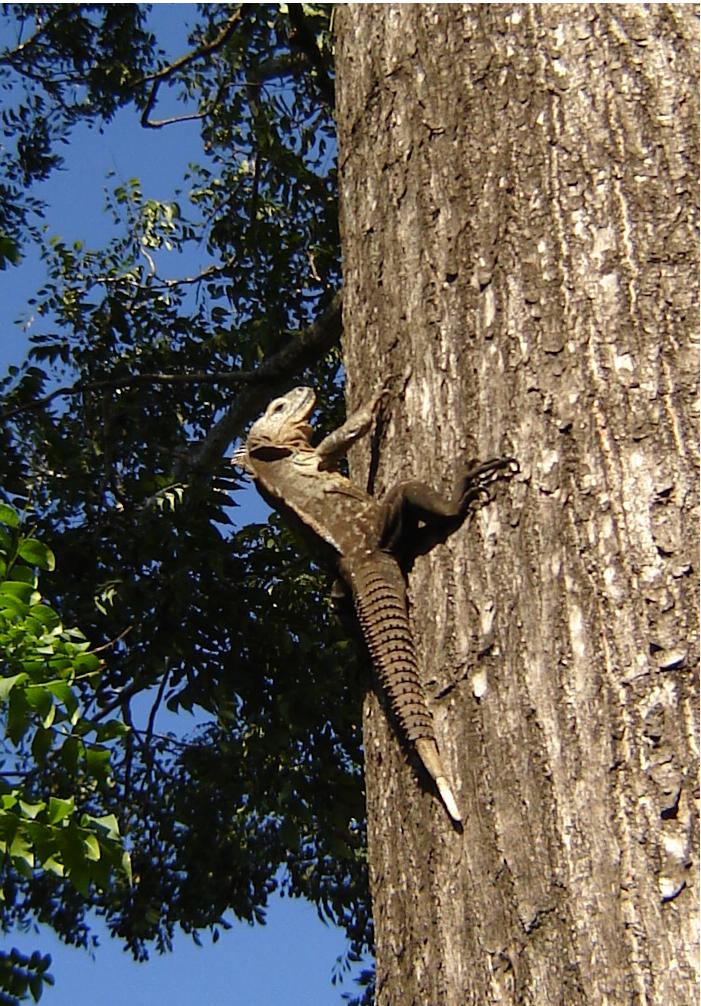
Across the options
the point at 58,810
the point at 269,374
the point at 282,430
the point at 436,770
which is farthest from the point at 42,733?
the point at 269,374

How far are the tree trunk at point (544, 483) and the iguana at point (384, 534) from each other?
0.13 ft

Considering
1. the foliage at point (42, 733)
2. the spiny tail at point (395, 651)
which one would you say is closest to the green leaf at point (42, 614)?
the foliage at point (42, 733)

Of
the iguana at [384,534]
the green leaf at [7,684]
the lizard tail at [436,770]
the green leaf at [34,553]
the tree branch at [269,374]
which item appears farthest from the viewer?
the tree branch at [269,374]

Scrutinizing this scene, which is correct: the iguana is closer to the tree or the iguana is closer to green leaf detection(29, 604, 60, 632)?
the tree

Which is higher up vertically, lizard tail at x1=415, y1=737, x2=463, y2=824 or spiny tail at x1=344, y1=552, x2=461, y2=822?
spiny tail at x1=344, y1=552, x2=461, y2=822

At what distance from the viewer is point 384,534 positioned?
8.07 ft

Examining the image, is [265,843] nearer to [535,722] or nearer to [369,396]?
[369,396]

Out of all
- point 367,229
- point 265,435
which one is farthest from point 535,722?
point 265,435

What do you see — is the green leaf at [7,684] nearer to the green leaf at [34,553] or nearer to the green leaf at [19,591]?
Result: the green leaf at [19,591]

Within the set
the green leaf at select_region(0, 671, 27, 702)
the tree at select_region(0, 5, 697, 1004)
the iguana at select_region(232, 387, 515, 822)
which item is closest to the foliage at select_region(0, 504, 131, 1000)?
the green leaf at select_region(0, 671, 27, 702)

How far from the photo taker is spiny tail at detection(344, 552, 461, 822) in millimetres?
2037

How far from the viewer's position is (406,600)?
233cm

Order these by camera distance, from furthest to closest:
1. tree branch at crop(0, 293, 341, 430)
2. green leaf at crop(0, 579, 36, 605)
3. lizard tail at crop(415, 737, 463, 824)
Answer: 1. tree branch at crop(0, 293, 341, 430)
2. green leaf at crop(0, 579, 36, 605)
3. lizard tail at crop(415, 737, 463, 824)

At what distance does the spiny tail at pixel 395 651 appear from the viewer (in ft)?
6.68
